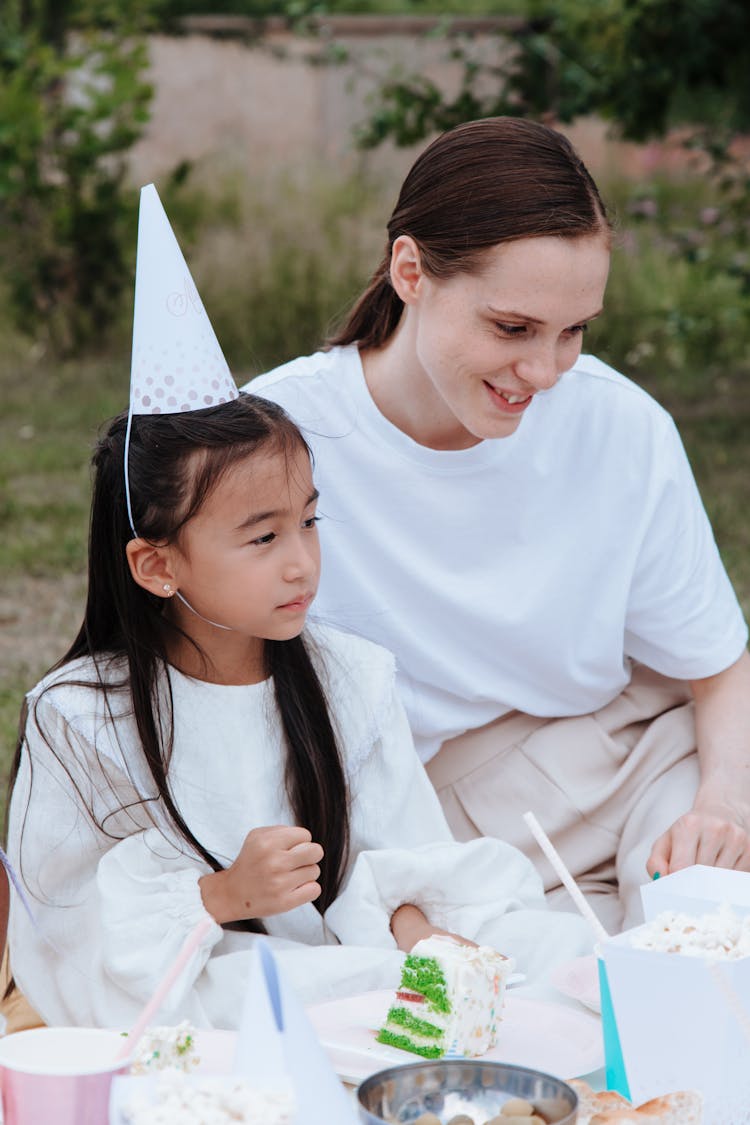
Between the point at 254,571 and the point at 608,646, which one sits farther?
the point at 608,646

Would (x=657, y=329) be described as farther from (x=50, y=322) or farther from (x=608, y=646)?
(x=608, y=646)

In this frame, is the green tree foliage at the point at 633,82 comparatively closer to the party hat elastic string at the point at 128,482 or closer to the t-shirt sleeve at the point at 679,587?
the t-shirt sleeve at the point at 679,587

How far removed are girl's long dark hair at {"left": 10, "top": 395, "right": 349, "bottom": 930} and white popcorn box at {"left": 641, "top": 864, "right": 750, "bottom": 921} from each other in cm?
59

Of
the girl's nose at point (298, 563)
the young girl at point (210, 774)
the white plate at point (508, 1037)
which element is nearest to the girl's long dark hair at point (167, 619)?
the young girl at point (210, 774)

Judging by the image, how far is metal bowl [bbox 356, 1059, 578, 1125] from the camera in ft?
4.51

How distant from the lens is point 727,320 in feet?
24.0

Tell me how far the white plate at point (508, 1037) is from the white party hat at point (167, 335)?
30.9 inches

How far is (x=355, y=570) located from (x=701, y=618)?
1.80 feet

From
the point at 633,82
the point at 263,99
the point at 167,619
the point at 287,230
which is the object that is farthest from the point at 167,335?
the point at 263,99

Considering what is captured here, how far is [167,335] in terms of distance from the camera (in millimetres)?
2027

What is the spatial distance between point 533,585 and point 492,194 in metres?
0.63

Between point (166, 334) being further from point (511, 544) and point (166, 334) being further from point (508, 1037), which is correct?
point (508, 1037)

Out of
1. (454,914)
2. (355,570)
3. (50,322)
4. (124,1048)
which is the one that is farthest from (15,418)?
(124,1048)

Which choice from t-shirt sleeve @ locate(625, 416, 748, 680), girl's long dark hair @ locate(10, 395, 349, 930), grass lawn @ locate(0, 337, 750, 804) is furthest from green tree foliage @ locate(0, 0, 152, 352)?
girl's long dark hair @ locate(10, 395, 349, 930)
